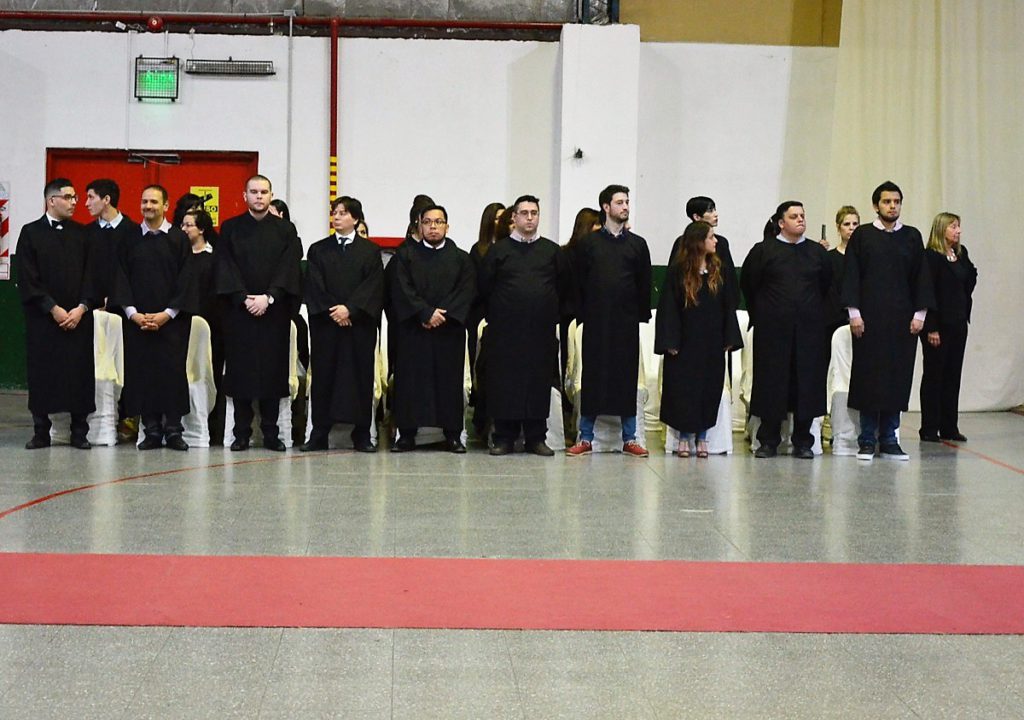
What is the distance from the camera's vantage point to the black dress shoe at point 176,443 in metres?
7.69

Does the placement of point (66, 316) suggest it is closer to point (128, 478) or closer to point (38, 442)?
point (38, 442)

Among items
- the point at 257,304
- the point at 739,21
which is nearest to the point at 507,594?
the point at 257,304

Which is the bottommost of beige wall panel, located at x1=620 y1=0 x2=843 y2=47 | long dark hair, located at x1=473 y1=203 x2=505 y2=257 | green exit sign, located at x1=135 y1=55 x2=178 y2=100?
Answer: long dark hair, located at x1=473 y1=203 x2=505 y2=257

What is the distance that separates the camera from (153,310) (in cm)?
778

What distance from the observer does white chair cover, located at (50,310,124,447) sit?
7902 mm

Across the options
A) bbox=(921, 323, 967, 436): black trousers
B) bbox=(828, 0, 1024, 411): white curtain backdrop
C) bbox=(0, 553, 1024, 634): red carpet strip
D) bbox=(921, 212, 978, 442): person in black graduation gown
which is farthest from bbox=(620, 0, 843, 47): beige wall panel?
bbox=(0, 553, 1024, 634): red carpet strip

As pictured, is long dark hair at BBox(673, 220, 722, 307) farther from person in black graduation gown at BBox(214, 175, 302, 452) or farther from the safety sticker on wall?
the safety sticker on wall

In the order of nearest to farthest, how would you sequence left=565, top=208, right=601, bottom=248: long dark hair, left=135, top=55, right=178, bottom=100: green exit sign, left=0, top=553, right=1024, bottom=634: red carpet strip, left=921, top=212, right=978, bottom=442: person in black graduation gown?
left=0, top=553, right=1024, bottom=634: red carpet strip, left=565, top=208, right=601, bottom=248: long dark hair, left=921, top=212, right=978, bottom=442: person in black graduation gown, left=135, top=55, right=178, bottom=100: green exit sign

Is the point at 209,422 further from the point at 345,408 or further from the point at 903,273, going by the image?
the point at 903,273

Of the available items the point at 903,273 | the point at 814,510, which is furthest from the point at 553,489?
the point at 903,273

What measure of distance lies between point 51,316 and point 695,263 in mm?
3737

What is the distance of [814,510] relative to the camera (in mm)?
5910

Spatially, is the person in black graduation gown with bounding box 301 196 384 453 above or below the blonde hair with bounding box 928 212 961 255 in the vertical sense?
below

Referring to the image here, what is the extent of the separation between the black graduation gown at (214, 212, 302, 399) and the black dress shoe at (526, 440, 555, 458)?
1483mm
